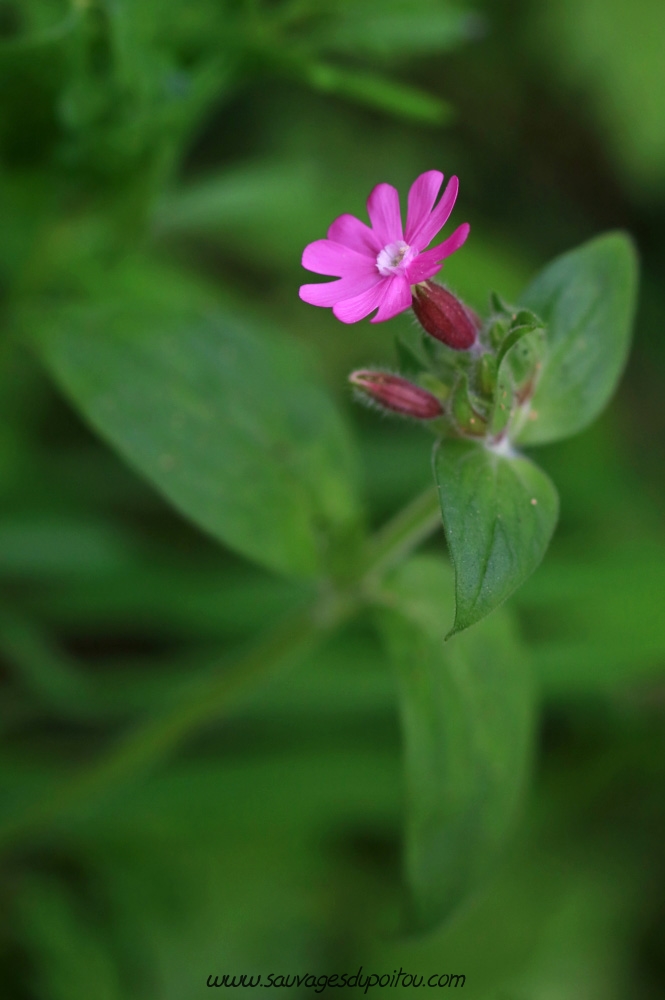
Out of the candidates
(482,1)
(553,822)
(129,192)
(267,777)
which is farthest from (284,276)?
(553,822)

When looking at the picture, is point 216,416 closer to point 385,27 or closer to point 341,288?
point 341,288

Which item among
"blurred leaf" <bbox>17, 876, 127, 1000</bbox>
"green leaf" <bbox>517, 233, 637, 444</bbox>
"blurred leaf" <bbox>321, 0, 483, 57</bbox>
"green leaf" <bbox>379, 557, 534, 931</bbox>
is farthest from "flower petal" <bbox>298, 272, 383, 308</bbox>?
"blurred leaf" <bbox>17, 876, 127, 1000</bbox>

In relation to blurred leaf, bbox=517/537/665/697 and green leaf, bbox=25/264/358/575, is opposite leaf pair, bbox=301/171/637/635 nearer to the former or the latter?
green leaf, bbox=25/264/358/575

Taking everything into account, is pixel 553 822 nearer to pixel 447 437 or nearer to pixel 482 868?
pixel 482 868

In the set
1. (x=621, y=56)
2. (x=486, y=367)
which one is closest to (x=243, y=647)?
(x=486, y=367)

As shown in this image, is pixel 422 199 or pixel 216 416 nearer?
pixel 422 199

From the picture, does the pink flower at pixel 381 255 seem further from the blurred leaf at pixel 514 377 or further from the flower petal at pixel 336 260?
the blurred leaf at pixel 514 377
